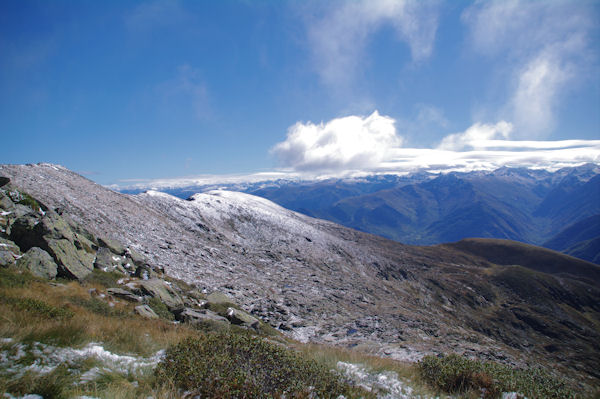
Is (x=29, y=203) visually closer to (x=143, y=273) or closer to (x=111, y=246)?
(x=111, y=246)

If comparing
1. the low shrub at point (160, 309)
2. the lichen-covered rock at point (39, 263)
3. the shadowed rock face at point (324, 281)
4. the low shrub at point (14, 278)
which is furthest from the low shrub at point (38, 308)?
the shadowed rock face at point (324, 281)

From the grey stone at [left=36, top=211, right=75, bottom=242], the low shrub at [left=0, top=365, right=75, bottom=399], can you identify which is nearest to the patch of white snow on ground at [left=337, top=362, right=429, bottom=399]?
the low shrub at [left=0, top=365, right=75, bottom=399]

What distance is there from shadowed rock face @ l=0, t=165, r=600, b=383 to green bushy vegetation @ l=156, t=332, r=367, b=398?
21.2 meters

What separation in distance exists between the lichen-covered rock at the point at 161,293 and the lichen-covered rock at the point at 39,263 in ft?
15.3

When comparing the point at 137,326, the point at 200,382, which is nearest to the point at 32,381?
the point at 200,382

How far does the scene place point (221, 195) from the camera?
7512cm

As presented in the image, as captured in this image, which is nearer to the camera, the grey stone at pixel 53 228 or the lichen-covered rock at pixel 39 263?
the lichen-covered rock at pixel 39 263

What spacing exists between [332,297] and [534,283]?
367ft

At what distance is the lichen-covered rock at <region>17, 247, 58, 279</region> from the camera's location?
13461 millimetres

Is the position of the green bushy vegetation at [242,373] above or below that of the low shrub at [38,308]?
below

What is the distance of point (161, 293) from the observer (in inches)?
725

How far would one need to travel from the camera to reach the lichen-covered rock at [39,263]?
13461 mm

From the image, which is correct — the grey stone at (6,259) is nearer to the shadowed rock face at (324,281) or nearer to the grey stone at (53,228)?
the grey stone at (53,228)

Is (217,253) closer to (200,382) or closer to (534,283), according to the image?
(200,382)
